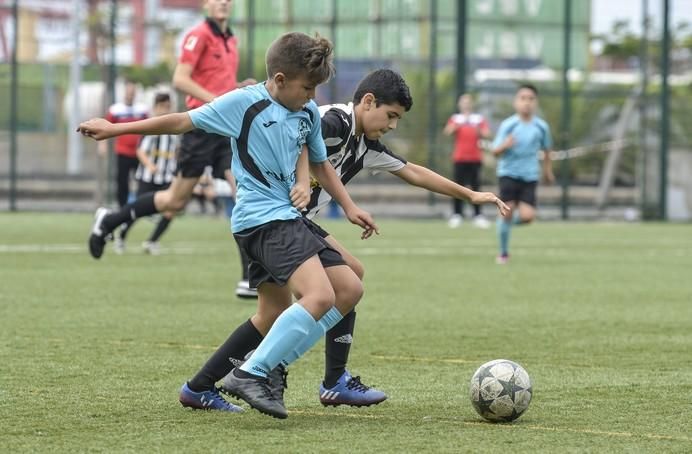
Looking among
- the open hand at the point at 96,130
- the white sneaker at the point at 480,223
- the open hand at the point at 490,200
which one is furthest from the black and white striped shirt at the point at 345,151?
the white sneaker at the point at 480,223

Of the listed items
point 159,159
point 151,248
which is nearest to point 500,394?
point 151,248

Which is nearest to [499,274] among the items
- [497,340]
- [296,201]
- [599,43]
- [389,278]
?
[389,278]

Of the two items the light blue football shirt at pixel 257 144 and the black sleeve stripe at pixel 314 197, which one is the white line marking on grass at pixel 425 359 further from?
the light blue football shirt at pixel 257 144

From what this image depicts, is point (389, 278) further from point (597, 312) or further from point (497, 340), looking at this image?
point (497, 340)

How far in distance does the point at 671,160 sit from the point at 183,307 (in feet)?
57.5

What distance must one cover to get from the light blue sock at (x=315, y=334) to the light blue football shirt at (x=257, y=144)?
→ 42cm

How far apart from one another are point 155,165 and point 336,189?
33.6 ft

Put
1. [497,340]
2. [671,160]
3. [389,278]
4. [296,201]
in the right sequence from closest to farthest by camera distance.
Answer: [296,201], [497,340], [389,278], [671,160]

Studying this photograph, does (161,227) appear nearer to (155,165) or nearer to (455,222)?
(155,165)

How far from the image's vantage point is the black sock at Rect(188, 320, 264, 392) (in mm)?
5434

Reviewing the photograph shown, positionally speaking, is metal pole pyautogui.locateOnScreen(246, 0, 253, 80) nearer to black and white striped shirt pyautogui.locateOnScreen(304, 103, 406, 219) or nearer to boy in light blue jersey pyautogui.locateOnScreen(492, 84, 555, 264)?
boy in light blue jersey pyautogui.locateOnScreen(492, 84, 555, 264)

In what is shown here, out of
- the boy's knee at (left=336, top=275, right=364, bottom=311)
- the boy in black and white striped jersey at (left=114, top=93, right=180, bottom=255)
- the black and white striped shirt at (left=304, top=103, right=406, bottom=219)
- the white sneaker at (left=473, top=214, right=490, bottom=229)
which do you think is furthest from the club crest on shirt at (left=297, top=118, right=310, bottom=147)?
the white sneaker at (left=473, top=214, right=490, bottom=229)

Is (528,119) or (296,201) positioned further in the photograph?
(528,119)

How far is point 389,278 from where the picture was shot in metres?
12.4
